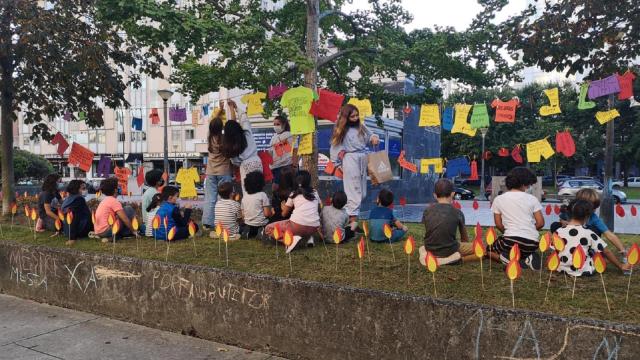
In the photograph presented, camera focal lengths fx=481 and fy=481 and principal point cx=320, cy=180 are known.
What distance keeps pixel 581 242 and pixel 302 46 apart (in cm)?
692

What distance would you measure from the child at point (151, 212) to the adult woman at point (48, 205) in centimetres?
158

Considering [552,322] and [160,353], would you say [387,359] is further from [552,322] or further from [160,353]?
[160,353]

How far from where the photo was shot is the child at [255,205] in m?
→ 6.29

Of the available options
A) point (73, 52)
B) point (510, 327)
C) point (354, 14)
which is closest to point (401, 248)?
point (510, 327)

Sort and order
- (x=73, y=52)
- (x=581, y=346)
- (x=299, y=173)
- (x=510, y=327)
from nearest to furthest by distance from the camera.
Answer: (x=581, y=346)
(x=510, y=327)
(x=299, y=173)
(x=73, y=52)

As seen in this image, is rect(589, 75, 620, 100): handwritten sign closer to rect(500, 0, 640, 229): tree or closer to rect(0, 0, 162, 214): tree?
rect(500, 0, 640, 229): tree

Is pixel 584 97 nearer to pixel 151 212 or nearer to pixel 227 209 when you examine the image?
pixel 227 209

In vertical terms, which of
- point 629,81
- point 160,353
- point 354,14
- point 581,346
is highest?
point 354,14

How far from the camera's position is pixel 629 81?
255 inches

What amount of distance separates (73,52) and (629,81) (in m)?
8.94

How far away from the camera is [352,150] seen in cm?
688

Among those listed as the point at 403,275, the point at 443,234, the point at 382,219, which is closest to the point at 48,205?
the point at 382,219

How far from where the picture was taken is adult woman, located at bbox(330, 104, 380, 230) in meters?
6.77

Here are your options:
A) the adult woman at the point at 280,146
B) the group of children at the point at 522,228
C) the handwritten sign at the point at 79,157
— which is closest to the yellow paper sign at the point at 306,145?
A: the adult woman at the point at 280,146
